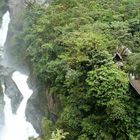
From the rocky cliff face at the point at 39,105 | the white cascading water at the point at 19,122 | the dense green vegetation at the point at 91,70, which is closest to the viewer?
the dense green vegetation at the point at 91,70

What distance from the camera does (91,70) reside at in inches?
776

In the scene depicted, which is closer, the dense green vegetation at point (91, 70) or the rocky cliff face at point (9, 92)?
the dense green vegetation at point (91, 70)

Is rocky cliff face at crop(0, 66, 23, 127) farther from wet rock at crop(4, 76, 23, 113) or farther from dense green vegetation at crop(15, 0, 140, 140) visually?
dense green vegetation at crop(15, 0, 140, 140)

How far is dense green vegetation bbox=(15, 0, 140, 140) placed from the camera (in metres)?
18.1

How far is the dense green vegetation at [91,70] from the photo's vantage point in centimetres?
1808

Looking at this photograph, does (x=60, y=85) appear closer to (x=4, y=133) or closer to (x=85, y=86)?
(x=85, y=86)

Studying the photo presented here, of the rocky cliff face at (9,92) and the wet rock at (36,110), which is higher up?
the rocky cliff face at (9,92)

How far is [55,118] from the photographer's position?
81.4ft

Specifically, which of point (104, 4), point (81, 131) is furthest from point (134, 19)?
point (81, 131)

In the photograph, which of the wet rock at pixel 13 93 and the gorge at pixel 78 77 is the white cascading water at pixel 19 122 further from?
the wet rock at pixel 13 93

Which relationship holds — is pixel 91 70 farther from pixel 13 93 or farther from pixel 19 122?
pixel 13 93

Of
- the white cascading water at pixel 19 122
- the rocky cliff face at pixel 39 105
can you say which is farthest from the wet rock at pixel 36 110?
the white cascading water at pixel 19 122

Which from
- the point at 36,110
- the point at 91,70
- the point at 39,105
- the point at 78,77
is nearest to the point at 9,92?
the point at 36,110

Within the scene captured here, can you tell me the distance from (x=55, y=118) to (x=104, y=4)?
11.7 m
